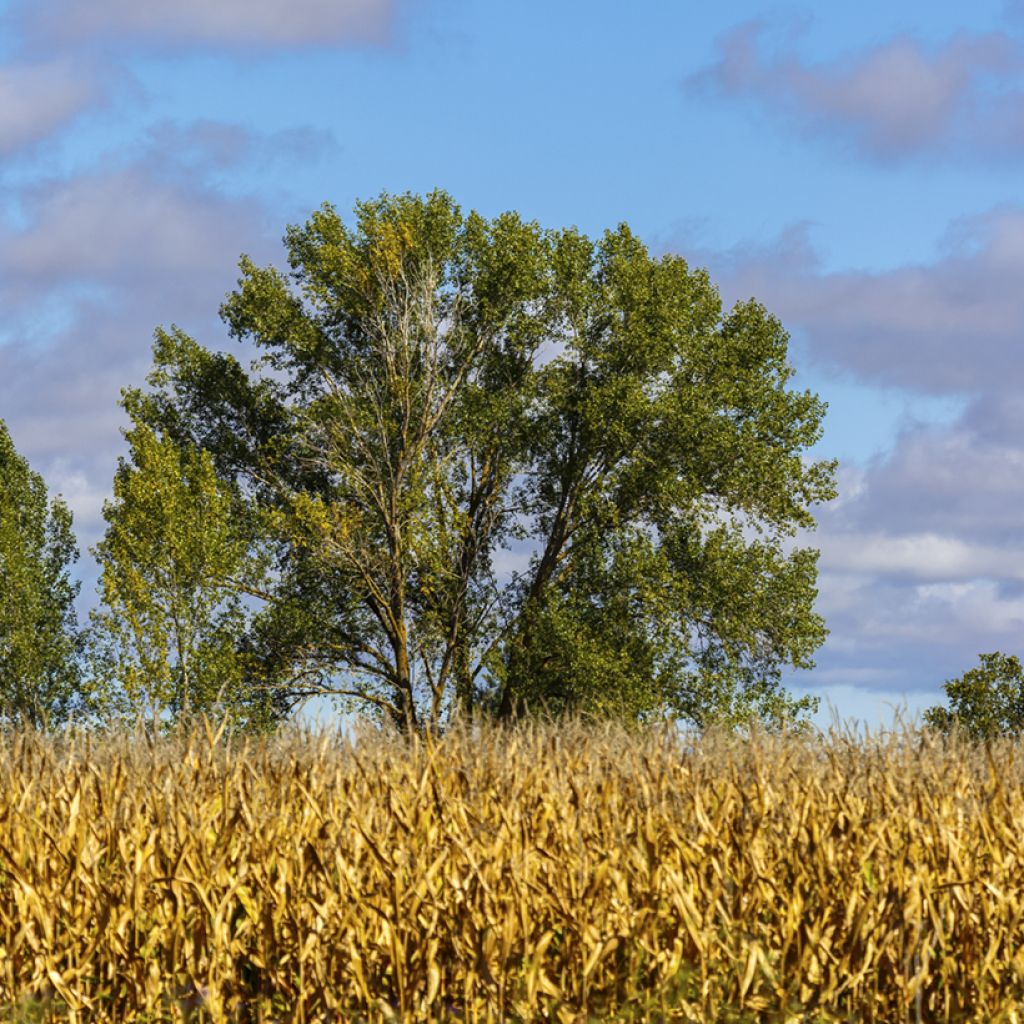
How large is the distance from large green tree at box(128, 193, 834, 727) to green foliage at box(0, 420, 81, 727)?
5.86 m

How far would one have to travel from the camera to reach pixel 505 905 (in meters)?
7.44

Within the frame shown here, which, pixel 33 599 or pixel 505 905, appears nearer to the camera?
pixel 505 905

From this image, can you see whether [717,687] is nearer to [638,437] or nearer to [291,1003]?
[638,437]

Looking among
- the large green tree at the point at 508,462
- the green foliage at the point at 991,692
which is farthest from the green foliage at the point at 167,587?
the green foliage at the point at 991,692

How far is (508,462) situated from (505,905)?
87.0 ft

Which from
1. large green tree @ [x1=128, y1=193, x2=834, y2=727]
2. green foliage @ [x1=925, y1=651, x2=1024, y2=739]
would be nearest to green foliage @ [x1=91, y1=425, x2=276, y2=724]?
large green tree @ [x1=128, y1=193, x2=834, y2=727]

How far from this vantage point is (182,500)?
30.9m

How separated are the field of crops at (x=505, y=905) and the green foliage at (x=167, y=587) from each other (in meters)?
21.3

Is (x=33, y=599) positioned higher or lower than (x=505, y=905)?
higher

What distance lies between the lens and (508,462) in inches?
1330

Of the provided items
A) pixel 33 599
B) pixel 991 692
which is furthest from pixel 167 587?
pixel 991 692

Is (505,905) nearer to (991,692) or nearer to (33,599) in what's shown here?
(991,692)

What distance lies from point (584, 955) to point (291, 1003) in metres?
1.52

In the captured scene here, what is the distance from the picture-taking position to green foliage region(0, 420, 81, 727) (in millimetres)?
36094
